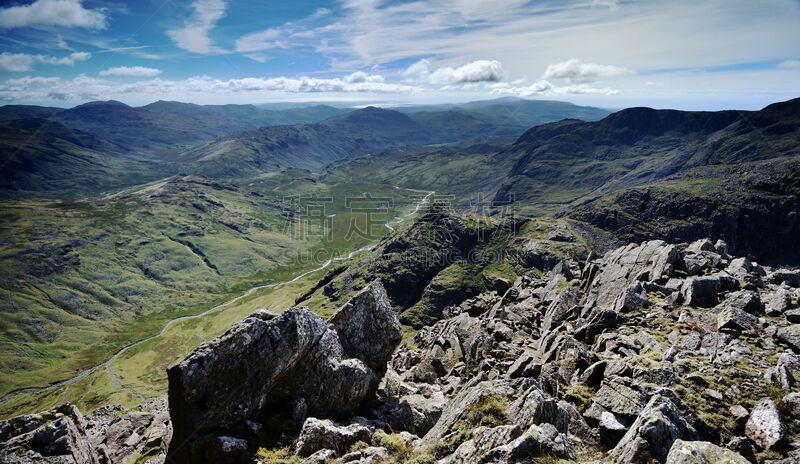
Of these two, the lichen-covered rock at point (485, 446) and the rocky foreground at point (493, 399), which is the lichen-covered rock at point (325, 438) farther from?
the lichen-covered rock at point (485, 446)

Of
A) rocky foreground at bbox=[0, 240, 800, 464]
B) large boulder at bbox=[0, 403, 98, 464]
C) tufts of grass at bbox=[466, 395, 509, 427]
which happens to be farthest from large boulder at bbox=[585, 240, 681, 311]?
large boulder at bbox=[0, 403, 98, 464]

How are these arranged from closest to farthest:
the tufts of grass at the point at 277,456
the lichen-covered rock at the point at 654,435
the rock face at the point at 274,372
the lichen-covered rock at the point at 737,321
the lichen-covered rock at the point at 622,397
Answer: the lichen-covered rock at the point at 654,435 → the lichen-covered rock at the point at 622,397 → the tufts of grass at the point at 277,456 → the rock face at the point at 274,372 → the lichen-covered rock at the point at 737,321

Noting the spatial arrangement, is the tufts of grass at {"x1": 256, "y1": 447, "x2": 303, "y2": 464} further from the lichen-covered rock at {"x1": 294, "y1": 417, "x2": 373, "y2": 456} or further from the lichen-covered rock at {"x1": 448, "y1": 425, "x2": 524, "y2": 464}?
the lichen-covered rock at {"x1": 448, "y1": 425, "x2": 524, "y2": 464}

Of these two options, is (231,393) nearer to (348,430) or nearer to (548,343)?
(348,430)

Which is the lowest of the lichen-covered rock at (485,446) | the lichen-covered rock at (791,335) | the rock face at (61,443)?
the rock face at (61,443)

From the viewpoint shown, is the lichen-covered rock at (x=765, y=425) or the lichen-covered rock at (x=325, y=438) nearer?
Answer: the lichen-covered rock at (x=765, y=425)

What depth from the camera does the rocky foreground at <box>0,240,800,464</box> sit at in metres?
15.3

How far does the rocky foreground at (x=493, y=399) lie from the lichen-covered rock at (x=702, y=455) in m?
0.05

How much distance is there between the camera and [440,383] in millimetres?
35969

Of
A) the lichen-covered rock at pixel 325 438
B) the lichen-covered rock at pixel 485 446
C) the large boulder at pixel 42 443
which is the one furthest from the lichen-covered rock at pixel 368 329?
the large boulder at pixel 42 443

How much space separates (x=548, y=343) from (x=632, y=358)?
997 cm

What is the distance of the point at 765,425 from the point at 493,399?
11712 mm

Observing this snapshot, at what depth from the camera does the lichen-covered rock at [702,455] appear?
11719 mm

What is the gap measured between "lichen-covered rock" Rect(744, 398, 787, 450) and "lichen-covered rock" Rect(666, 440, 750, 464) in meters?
4.93
